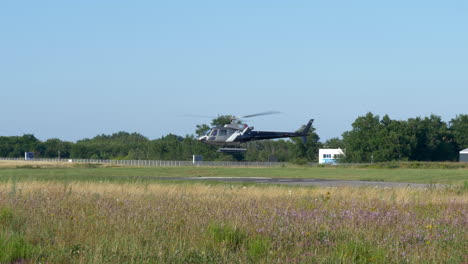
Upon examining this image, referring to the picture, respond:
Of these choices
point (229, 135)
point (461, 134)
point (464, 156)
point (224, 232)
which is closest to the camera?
point (224, 232)

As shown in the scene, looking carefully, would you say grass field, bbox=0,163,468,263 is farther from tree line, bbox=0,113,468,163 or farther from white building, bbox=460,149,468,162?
white building, bbox=460,149,468,162

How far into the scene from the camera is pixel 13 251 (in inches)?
389

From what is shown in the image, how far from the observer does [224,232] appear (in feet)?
37.5

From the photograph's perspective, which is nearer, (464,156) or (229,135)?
(229,135)

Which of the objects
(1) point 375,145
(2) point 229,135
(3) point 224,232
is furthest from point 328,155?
(3) point 224,232

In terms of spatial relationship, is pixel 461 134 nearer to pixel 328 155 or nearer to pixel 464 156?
pixel 464 156

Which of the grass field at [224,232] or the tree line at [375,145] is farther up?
the tree line at [375,145]

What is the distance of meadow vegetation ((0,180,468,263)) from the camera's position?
9898 mm

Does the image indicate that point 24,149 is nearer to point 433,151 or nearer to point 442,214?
point 433,151

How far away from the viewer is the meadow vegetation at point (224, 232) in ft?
32.5

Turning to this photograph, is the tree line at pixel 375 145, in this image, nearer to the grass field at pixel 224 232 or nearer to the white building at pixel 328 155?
the white building at pixel 328 155

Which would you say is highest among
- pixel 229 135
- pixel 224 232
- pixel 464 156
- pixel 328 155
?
pixel 229 135

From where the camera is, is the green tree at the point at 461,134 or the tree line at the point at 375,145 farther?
the green tree at the point at 461,134

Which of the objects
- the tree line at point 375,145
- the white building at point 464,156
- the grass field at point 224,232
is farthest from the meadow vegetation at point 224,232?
the white building at point 464,156
